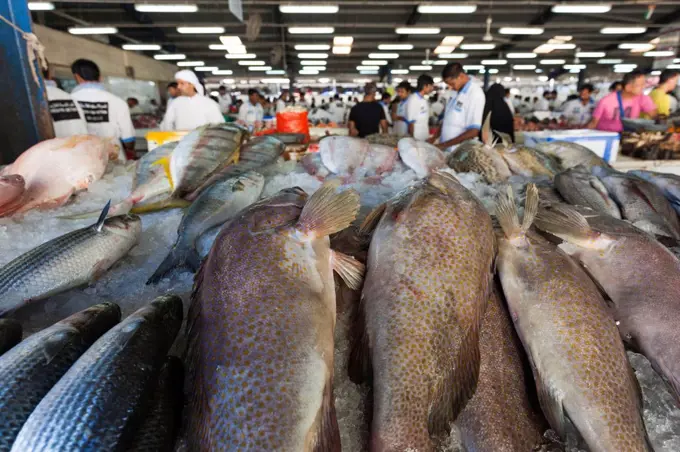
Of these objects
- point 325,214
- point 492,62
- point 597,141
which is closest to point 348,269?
point 325,214

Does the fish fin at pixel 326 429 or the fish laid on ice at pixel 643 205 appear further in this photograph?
the fish laid on ice at pixel 643 205

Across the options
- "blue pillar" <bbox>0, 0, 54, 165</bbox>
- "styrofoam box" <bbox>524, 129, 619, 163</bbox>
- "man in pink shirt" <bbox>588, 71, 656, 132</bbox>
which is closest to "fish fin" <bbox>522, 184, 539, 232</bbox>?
"styrofoam box" <bbox>524, 129, 619, 163</bbox>

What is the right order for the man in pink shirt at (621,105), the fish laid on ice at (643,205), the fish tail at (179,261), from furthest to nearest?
the man in pink shirt at (621,105)
the fish laid on ice at (643,205)
the fish tail at (179,261)

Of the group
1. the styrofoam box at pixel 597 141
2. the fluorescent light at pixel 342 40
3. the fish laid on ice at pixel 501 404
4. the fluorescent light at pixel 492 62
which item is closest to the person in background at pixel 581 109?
the styrofoam box at pixel 597 141

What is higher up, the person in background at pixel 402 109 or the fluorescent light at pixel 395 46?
the fluorescent light at pixel 395 46

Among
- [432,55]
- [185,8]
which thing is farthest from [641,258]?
[432,55]

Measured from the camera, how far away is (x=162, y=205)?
2.15 metres

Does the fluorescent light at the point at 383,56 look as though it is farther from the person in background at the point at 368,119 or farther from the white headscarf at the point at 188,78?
the white headscarf at the point at 188,78

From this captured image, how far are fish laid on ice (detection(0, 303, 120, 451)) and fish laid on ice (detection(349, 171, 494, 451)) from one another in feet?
2.29

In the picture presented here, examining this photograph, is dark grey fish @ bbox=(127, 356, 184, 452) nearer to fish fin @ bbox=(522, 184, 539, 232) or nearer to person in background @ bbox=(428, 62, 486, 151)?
fish fin @ bbox=(522, 184, 539, 232)

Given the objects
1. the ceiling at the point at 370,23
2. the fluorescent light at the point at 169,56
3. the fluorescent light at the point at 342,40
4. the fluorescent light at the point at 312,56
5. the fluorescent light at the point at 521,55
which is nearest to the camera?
the ceiling at the point at 370,23

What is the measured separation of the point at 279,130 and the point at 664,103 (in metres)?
7.35

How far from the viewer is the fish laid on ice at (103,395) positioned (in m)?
0.76

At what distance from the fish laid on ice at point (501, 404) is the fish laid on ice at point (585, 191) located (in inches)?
39.3
